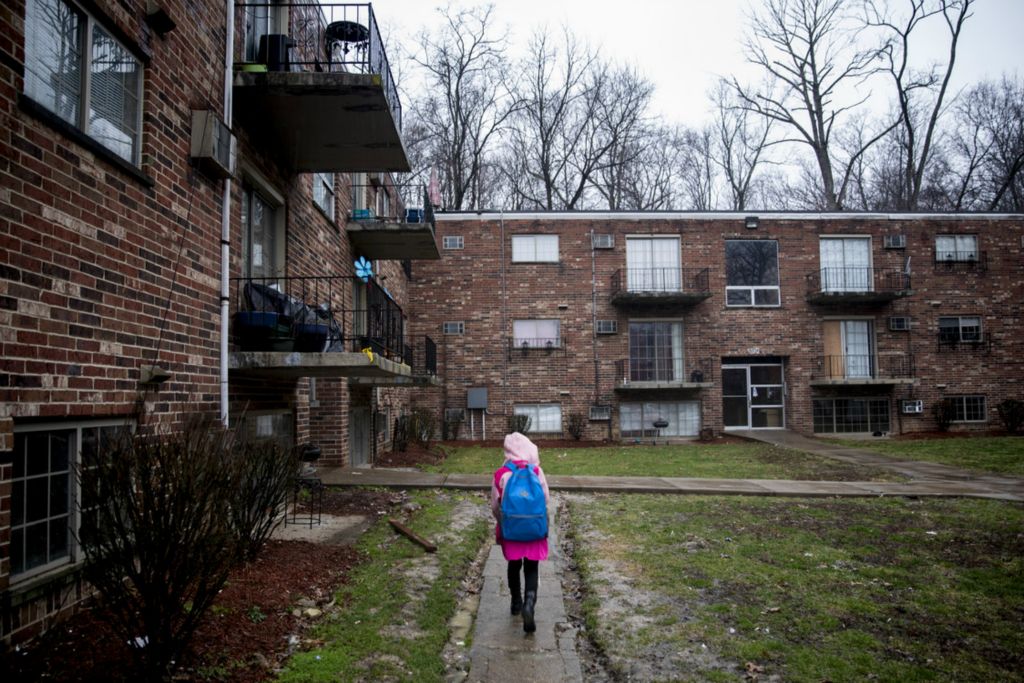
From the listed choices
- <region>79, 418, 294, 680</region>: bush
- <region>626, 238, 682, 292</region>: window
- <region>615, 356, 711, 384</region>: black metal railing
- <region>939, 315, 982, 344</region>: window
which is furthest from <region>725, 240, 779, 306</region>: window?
<region>79, 418, 294, 680</region>: bush

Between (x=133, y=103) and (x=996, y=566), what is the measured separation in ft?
27.2

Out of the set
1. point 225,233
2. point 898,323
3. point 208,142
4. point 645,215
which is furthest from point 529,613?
point 898,323

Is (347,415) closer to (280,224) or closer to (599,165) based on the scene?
(280,224)

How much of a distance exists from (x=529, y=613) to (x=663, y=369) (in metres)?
16.5

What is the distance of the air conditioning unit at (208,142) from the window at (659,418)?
51.4ft

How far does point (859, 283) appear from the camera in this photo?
20.8 m

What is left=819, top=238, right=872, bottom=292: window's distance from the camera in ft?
68.1

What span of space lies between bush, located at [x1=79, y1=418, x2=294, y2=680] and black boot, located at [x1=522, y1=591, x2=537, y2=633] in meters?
1.97

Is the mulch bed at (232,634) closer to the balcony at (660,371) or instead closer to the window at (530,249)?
the balcony at (660,371)

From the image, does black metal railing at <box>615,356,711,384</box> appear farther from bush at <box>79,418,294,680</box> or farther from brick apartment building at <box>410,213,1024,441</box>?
bush at <box>79,418,294,680</box>

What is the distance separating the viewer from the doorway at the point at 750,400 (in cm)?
2075

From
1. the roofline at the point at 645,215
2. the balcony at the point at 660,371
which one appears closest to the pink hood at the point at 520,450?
the balcony at the point at 660,371

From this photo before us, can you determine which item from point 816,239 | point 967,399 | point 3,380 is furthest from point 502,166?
point 3,380

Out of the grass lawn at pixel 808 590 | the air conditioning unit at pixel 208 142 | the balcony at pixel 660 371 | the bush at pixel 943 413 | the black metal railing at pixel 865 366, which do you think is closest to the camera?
the grass lawn at pixel 808 590
